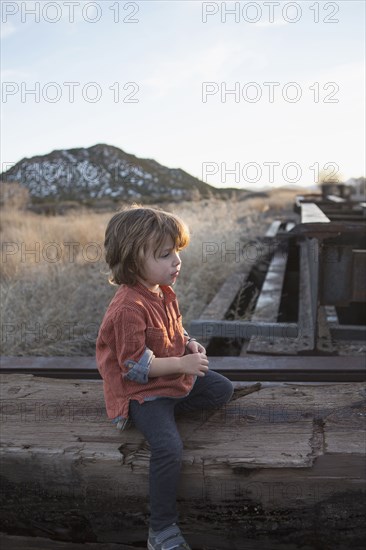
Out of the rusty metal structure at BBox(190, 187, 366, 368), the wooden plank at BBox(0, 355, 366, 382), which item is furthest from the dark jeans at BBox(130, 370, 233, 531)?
the rusty metal structure at BBox(190, 187, 366, 368)

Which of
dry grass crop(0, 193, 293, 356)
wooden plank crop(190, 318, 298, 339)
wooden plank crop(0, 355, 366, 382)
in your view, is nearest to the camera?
wooden plank crop(0, 355, 366, 382)

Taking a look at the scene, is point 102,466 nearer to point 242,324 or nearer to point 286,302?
point 242,324

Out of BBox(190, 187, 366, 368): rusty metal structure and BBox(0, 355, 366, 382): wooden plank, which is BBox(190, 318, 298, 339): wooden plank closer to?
BBox(190, 187, 366, 368): rusty metal structure

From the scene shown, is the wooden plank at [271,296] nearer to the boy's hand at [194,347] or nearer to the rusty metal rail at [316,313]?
the rusty metal rail at [316,313]

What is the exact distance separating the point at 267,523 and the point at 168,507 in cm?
37

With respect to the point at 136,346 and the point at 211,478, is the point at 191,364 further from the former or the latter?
the point at 211,478

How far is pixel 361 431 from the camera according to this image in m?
1.98

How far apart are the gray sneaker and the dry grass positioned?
1132mm

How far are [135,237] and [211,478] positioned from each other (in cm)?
85

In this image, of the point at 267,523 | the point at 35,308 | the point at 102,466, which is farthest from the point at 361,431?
the point at 35,308

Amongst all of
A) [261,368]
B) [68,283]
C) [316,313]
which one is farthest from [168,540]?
[68,283]

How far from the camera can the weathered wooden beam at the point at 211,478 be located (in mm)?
1814

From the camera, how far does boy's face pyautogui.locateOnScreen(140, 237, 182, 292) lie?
1908mm

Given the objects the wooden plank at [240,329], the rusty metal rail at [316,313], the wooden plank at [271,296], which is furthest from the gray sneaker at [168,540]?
the wooden plank at [271,296]
